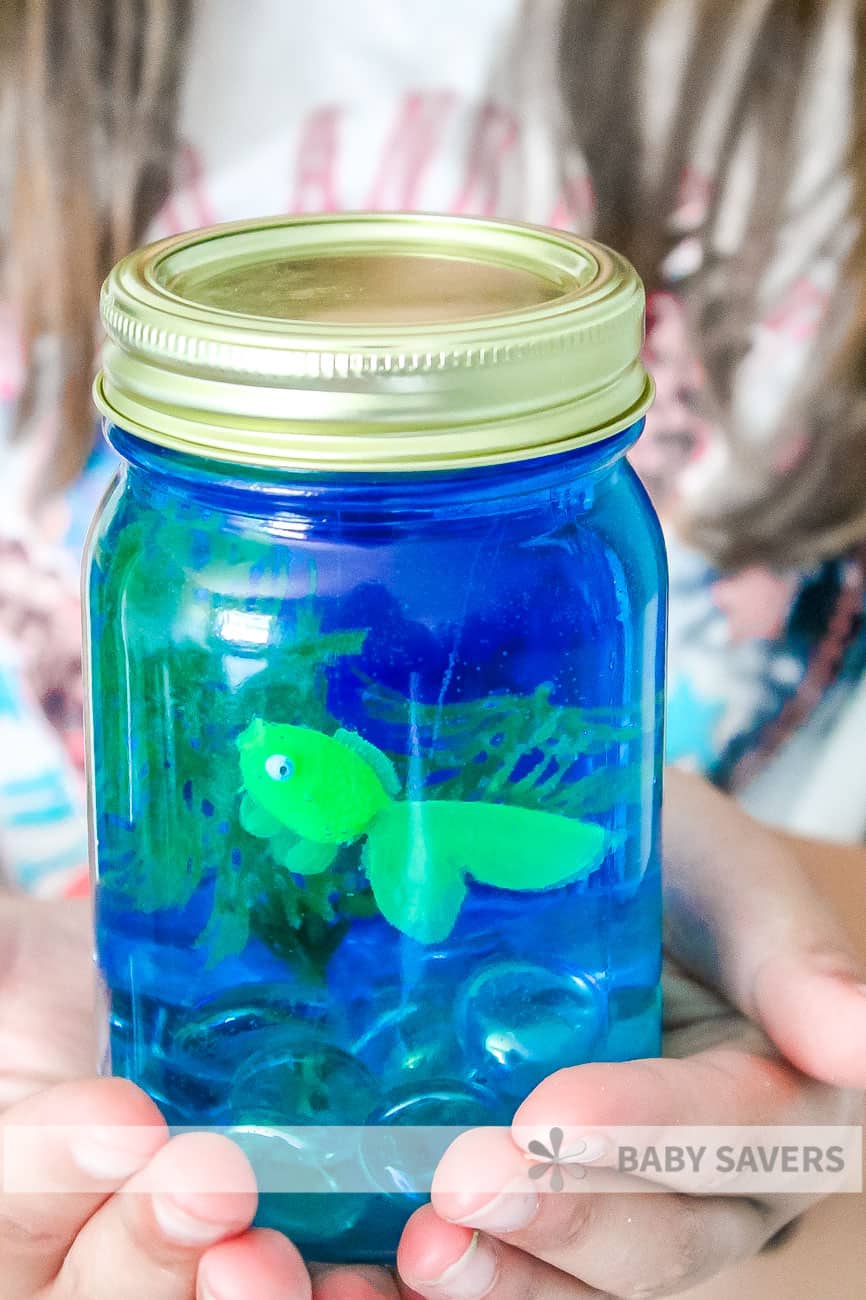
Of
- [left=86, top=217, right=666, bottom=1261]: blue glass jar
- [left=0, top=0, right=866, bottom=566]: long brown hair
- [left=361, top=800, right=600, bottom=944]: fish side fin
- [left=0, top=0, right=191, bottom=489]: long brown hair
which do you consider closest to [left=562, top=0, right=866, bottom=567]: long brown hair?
[left=0, top=0, right=866, bottom=566]: long brown hair

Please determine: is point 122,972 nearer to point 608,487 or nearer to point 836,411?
point 608,487

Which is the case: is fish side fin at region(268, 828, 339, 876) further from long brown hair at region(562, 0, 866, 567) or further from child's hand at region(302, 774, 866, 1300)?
long brown hair at region(562, 0, 866, 567)

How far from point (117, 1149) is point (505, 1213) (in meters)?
0.13

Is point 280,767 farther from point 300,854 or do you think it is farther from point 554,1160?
point 554,1160

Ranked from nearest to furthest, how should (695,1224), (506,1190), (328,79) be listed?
(506,1190) → (695,1224) → (328,79)

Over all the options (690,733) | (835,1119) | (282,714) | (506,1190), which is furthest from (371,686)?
(690,733)

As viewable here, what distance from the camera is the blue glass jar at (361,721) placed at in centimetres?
46

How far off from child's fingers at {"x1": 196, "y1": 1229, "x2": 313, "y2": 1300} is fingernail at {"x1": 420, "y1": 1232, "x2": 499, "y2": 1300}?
0.05 m

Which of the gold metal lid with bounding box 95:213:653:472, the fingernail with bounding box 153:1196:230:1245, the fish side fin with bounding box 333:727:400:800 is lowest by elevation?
the fingernail with bounding box 153:1196:230:1245

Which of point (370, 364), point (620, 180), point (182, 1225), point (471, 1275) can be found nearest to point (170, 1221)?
point (182, 1225)

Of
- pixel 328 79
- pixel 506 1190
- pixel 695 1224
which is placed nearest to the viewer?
pixel 506 1190

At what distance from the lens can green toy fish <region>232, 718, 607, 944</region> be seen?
1.56 ft

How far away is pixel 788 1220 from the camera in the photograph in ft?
2.07

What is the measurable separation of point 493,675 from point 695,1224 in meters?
0.24
